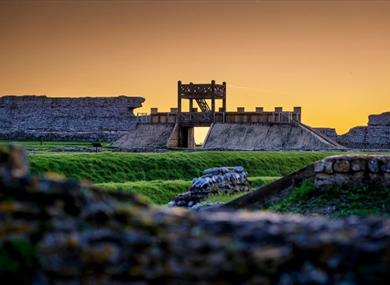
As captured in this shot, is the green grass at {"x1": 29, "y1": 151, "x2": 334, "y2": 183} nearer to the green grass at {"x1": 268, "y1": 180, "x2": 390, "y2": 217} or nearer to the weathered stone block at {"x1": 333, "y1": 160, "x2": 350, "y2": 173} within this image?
the green grass at {"x1": 268, "y1": 180, "x2": 390, "y2": 217}

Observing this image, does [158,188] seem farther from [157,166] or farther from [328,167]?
[328,167]

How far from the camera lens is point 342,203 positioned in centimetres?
1705

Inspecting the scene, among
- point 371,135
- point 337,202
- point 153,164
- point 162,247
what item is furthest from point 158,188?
point 371,135

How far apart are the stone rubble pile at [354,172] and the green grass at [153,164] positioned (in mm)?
20076

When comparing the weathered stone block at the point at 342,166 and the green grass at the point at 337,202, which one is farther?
the weathered stone block at the point at 342,166

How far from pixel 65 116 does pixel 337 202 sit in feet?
234

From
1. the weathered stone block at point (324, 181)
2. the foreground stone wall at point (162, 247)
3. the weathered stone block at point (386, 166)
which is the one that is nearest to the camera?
the foreground stone wall at point (162, 247)

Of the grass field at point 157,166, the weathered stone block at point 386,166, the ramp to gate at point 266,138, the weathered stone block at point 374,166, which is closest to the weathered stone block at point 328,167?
the weathered stone block at point 374,166

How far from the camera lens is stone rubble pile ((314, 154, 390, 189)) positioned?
17281mm

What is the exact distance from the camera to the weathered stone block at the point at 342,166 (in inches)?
687

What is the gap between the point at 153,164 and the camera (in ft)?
139

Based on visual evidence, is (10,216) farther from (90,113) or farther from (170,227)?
(90,113)

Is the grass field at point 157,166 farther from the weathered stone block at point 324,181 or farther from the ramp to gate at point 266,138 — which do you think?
the weathered stone block at point 324,181

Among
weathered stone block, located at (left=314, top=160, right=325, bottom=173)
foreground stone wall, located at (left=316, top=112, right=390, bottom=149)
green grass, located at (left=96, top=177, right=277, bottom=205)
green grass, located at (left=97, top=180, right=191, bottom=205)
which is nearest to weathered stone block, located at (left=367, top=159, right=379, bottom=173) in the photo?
weathered stone block, located at (left=314, top=160, right=325, bottom=173)
